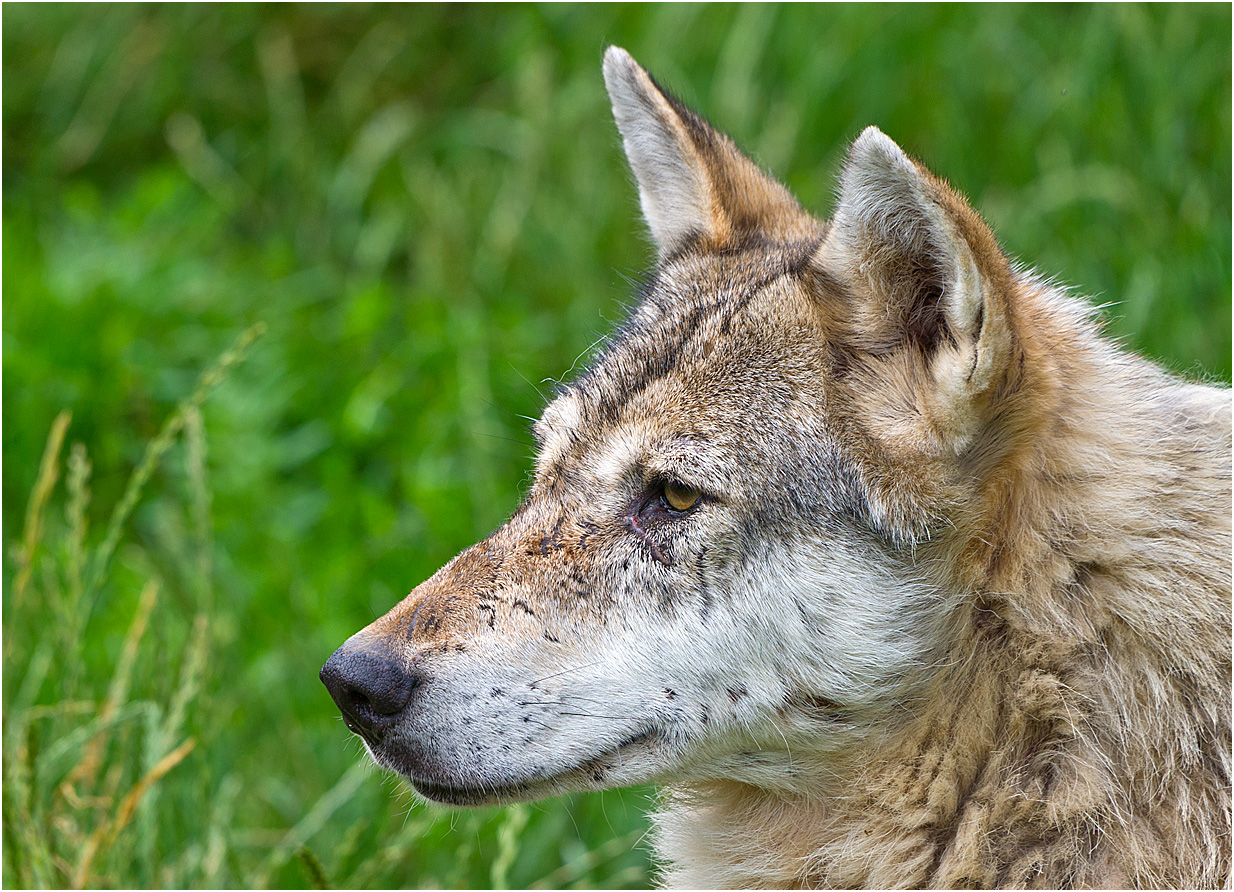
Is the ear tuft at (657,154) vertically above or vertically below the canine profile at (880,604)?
above

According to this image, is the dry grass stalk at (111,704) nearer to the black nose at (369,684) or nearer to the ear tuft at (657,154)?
the black nose at (369,684)

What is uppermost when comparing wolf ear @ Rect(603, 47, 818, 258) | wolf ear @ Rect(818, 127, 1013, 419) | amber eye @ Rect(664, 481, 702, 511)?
wolf ear @ Rect(603, 47, 818, 258)

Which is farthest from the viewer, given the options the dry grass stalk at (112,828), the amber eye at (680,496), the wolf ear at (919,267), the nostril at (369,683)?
the dry grass stalk at (112,828)

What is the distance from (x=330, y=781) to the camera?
169 inches

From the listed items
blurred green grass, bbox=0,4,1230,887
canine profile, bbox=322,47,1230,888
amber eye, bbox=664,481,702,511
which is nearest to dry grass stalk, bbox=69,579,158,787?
blurred green grass, bbox=0,4,1230,887

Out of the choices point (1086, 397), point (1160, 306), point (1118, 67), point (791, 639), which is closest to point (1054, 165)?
point (1118, 67)

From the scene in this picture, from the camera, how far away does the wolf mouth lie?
8.51 ft

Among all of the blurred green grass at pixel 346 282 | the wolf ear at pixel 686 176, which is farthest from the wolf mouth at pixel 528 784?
the wolf ear at pixel 686 176

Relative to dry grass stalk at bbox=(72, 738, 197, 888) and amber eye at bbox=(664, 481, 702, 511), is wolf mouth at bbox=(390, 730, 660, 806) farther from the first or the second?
dry grass stalk at bbox=(72, 738, 197, 888)

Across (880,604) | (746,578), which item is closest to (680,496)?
(746,578)

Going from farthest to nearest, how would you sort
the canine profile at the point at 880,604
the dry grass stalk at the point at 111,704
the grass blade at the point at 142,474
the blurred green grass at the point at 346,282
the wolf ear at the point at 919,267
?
the blurred green grass at the point at 346,282, the dry grass stalk at the point at 111,704, the grass blade at the point at 142,474, the canine profile at the point at 880,604, the wolf ear at the point at 919,267

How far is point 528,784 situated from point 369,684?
1.33 ft

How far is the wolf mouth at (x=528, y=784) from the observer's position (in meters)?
2.59

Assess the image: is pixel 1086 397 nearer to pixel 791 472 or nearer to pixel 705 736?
pixel 791 472
